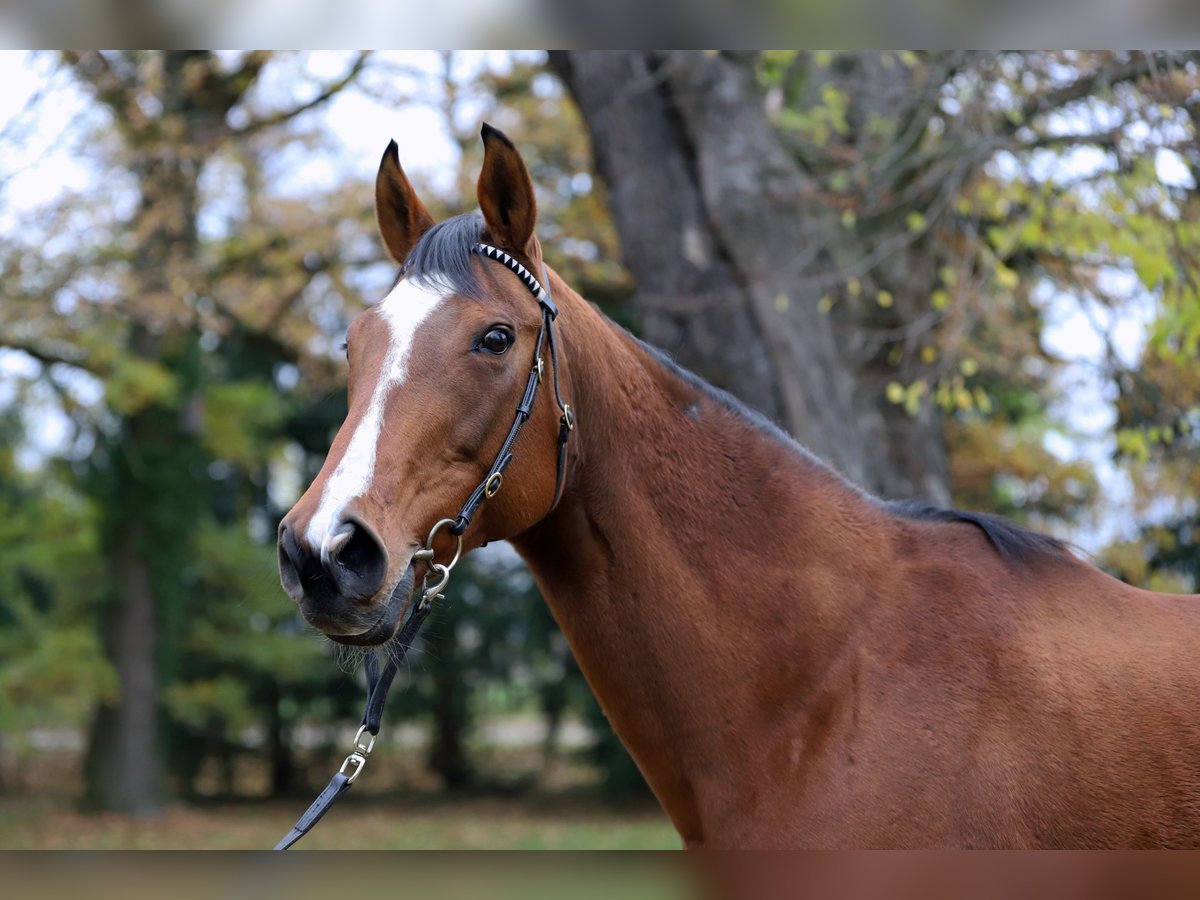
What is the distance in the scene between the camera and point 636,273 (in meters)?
8.05

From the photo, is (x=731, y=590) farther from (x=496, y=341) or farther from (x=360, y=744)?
(x=360, y=744)

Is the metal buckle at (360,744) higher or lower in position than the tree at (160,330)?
lower

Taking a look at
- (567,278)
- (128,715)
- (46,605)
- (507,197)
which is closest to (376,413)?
(507,197)

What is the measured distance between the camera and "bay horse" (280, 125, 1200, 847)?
2.59 meters

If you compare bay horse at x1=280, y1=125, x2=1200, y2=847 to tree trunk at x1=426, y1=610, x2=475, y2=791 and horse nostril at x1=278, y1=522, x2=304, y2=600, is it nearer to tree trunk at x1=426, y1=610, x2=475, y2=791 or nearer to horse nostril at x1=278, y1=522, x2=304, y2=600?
horse nostril at x1=278, y1=522, x2=304, y2=600

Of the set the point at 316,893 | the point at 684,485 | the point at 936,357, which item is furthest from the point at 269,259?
the point at 316,893

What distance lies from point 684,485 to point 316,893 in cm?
149

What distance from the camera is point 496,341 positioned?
275 centimetres

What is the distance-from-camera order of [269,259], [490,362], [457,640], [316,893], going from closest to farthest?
[316,893] → [490,362] → [269,259] → [457,640]

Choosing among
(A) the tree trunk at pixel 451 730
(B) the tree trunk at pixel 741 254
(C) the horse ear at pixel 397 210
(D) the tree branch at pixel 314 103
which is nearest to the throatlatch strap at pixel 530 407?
(C) the horse ear at pixel 397 210

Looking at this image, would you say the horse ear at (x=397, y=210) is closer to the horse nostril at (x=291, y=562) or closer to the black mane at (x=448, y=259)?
the black mane at (x=448, y=259)

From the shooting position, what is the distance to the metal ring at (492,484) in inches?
106

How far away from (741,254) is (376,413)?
18.0 feet
